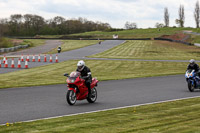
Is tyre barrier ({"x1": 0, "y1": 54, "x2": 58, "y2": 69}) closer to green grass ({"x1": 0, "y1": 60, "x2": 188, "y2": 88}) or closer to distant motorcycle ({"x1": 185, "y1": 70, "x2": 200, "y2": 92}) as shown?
green grass ({"x1": 0, "y1": 60, "x2": 188, "y2": 88})

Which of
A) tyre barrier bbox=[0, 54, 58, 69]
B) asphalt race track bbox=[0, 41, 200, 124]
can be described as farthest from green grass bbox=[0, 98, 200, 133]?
tyre barrier bbox=[0, 54, 58, 69]

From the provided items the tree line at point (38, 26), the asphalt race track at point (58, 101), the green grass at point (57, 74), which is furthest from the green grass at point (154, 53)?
the tree line at point (38, 26)

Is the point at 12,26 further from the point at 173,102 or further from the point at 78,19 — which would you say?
the point at 173,102

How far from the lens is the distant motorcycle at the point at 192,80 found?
1692 centimetres

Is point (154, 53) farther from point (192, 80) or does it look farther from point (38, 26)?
point (38, 26)

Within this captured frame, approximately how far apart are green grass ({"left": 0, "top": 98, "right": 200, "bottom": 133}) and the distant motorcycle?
6.07 m

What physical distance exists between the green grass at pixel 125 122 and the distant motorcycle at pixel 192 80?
6.07 meters

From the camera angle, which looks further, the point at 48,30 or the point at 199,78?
the point at 48,30

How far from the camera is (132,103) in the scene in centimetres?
1269

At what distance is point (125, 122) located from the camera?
863 cm

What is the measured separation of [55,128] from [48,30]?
150916mm

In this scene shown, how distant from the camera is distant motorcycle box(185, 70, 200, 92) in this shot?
55.5 ft

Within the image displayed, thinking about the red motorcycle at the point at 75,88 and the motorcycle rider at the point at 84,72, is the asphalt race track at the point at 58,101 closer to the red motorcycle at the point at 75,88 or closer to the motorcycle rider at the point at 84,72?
the red motorcycle at the point at 75,88

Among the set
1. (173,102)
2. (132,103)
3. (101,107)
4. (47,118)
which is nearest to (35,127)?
(47,118)
